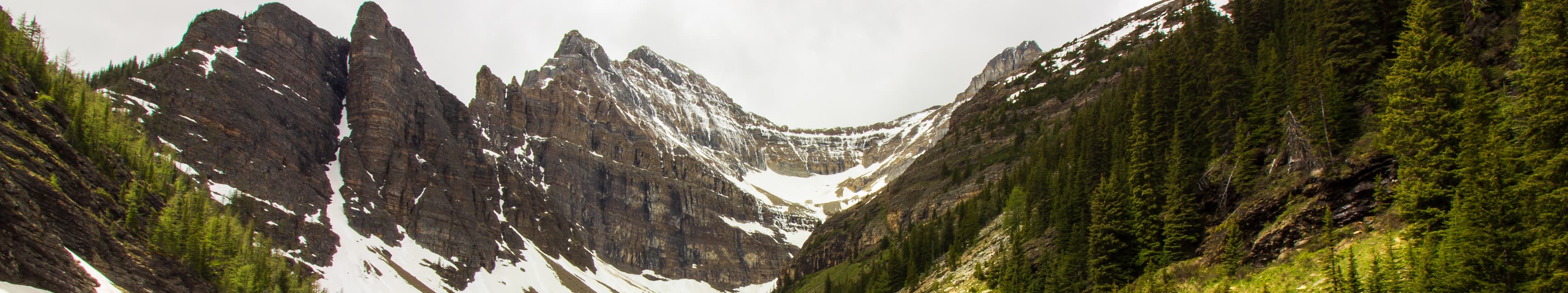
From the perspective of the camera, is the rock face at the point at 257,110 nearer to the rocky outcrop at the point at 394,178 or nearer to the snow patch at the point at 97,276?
the rocky outcrop at the point at 394,178

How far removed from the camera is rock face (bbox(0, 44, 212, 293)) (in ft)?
171

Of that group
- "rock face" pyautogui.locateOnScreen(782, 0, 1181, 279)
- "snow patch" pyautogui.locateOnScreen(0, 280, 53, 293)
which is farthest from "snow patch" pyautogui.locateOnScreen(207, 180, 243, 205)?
"snow patch" pyautogui.locateOnScreen(0, 280, 53, 293)

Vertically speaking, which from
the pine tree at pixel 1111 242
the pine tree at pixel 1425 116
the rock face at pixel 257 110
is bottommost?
the pine tree at pixel 1111 242

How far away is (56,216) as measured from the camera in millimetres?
58500

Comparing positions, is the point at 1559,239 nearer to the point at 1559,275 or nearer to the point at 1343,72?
the point at 1559,275

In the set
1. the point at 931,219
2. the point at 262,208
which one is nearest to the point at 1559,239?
the point at 931,219

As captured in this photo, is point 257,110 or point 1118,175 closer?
point 1118,175

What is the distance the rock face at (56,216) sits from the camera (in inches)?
2056

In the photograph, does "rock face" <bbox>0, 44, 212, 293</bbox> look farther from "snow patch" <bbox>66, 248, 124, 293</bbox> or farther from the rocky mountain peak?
the rocky mountain peak

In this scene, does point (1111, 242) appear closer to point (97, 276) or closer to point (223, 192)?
point (97, 276)

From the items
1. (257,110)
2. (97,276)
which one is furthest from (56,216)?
(257,110)

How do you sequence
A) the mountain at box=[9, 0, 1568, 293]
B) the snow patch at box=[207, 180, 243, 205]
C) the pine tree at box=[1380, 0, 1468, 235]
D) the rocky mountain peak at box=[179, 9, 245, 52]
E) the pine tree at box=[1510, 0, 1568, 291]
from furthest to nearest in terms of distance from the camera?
the rocky mountain peak at box=[179, 9, 245, 52], the snow patch at box=[207, 180, 243, 205], the pine tree at box=[1380, 0, 1468, 235], the mountain at box=[9, 0, 1568, 293], the pine tree at box=[1510, 0, 1568, 291]

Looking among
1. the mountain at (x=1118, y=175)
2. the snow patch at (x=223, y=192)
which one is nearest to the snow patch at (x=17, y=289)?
the mountain at (x=1118, y=175)

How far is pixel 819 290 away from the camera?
126 meters
